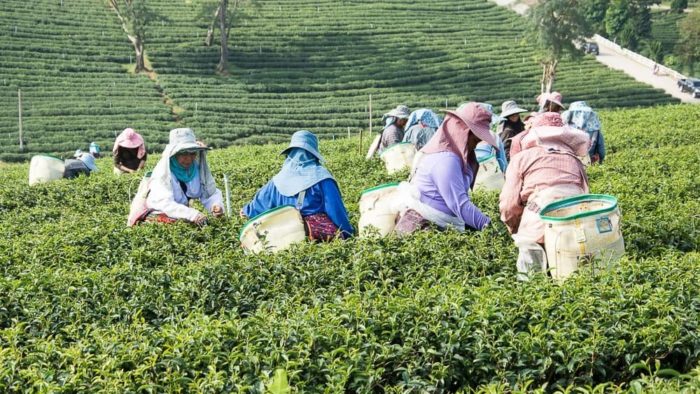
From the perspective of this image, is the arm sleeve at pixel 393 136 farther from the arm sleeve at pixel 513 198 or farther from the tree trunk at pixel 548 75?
the tree trunk at pixel 548 75

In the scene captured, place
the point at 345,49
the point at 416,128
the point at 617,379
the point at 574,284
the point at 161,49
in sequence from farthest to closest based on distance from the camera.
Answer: the point at 345,49
the point at 161,49
the point at 416,128
the point at 574,284
the point at 617,379

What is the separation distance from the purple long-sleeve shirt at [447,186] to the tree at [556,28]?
1265 inches

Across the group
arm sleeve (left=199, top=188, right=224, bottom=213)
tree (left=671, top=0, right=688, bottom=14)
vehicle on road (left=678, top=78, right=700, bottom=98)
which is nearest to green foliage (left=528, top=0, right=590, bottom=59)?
vehicle on road (left=678, top=78, right=700, bottom=98)

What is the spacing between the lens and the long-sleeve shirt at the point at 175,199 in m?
7.30

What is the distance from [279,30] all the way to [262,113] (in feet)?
41.3

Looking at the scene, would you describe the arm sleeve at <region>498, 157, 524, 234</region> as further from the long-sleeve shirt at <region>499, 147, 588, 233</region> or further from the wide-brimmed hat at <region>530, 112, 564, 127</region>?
the wide-brimmed hat at <region>530, 112, 564, 127</region>

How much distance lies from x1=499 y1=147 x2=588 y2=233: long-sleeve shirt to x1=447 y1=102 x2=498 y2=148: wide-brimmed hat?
1.25ft

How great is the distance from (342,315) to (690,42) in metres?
54.2

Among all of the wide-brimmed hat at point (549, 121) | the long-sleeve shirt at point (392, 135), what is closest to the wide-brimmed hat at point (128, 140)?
the long-sleeve shirt at point (392, 135)

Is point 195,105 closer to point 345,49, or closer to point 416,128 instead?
point 345,49

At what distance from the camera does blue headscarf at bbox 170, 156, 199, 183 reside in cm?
754

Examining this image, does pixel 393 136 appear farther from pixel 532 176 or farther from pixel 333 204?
pixel 532 176

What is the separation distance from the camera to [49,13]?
44812 mm

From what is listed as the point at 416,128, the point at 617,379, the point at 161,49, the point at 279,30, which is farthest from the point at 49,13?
the point at 617,379
